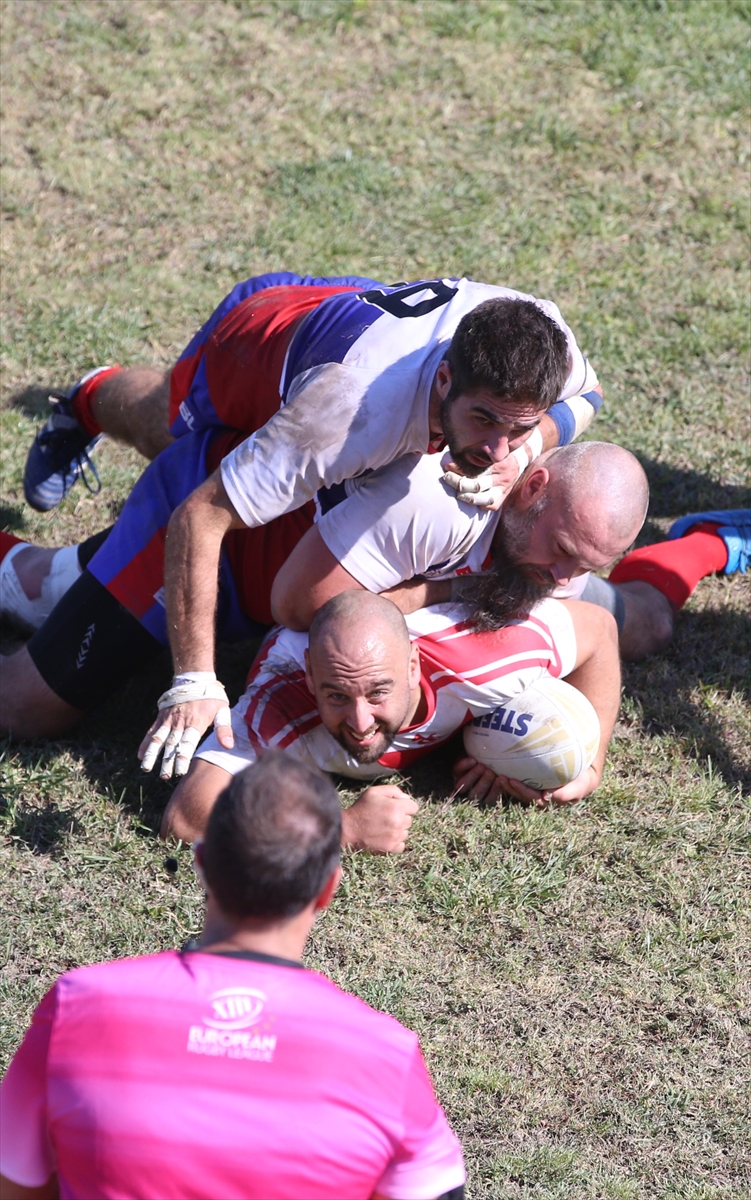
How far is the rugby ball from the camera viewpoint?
376cm

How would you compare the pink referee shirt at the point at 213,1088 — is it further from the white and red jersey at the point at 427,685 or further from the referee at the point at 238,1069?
the white and red jersey at the point at 427,685

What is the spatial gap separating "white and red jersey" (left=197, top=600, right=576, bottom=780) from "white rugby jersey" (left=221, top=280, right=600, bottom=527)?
578 mm

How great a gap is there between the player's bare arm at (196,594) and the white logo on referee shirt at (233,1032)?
1.64m

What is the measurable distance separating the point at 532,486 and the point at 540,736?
2.53 ft

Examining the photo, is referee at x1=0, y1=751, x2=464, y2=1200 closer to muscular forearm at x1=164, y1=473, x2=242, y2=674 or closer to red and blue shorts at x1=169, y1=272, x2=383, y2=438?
muscular forearm at x1=164, y1=473, x2=242, y2=674

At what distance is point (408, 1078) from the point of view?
1770mm

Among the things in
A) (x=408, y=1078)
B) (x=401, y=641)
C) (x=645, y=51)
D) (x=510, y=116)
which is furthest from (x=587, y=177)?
(x=408, y=1078)

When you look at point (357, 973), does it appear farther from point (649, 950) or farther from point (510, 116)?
point (510, 116)

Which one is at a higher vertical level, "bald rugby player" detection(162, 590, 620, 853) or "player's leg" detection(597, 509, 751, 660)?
"bald rugby player" detection(162, 590, 620, 853)

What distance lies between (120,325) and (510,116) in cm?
284

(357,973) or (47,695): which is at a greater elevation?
(47,695)

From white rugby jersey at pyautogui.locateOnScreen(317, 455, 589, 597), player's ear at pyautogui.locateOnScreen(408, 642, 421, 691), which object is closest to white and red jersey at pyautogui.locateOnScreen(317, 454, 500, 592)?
white rugby jersey at pyautogui.locateOnScreen(317, 455, 589, 597)

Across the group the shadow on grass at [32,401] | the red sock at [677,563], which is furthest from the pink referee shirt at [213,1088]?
the shadow on grass at [32,401]

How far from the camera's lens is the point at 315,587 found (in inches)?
145
